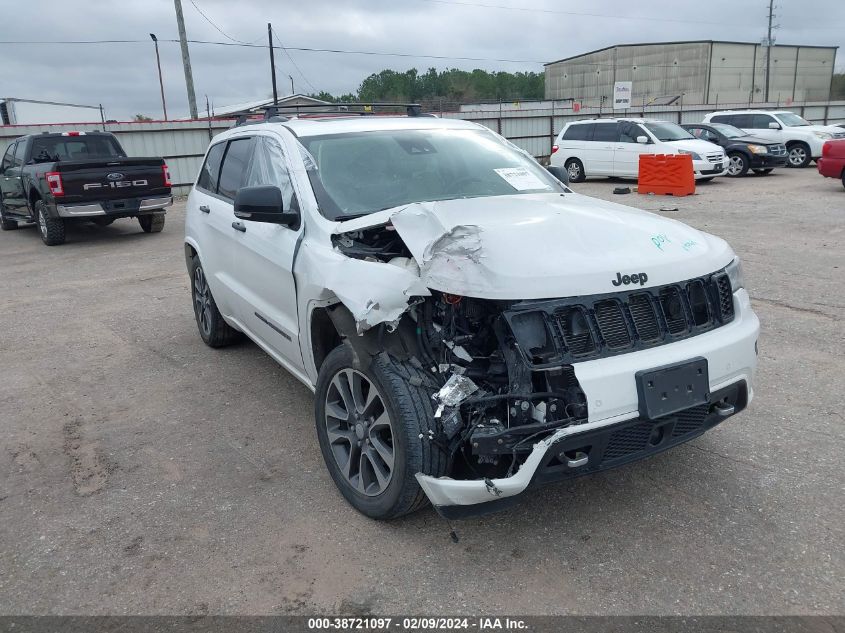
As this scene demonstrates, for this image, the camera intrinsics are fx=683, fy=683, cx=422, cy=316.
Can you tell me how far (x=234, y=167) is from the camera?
4926 mm

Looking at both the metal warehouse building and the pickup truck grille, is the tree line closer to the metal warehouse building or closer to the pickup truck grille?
the metal warehouse building

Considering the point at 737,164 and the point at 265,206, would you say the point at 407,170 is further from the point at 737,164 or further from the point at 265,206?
the point at 737,164

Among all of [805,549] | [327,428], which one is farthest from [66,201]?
[805,549]

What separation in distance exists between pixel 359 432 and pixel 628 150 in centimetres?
1657

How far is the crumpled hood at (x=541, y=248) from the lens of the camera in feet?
8.91

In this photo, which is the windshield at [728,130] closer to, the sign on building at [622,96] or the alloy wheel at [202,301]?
the sign on building at [622,96]

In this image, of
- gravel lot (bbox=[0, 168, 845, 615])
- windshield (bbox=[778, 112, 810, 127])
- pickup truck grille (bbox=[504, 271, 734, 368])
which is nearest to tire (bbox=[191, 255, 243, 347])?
gravel lot (bbox=[0, 168, 845, 615])

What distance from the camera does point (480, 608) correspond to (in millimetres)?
2641

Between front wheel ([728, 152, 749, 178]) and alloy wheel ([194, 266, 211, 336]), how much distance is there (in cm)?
1744

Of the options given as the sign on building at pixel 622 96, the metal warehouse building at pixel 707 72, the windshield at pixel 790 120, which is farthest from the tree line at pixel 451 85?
the windshield at pixel 790 120

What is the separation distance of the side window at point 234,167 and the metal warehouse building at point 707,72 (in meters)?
63.0

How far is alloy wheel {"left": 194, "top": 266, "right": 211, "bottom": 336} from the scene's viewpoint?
5.62 m

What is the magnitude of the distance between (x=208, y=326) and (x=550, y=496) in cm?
350

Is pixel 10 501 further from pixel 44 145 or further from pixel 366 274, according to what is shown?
pixel 44 145
